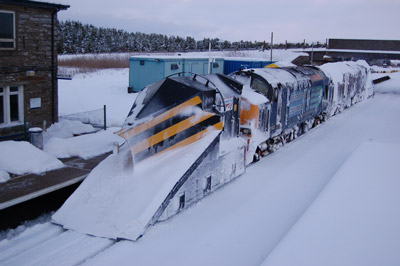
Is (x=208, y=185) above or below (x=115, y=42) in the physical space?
below

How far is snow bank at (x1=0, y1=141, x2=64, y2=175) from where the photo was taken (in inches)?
392

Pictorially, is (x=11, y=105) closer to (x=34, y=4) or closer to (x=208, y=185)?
(x=34, y=4)

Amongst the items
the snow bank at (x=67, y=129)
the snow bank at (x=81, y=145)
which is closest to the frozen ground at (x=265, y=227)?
the snow bank at (x=81, y=145)

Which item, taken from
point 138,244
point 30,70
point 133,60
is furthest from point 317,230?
point 133,60

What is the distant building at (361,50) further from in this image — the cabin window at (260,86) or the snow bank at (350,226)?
the snow bank at (350,226)

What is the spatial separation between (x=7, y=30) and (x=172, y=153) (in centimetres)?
772

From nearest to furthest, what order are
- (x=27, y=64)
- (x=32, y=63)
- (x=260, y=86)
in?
1. (x=260, y=86)
2. (x=27, y=64)
3. (x=32, y=63)

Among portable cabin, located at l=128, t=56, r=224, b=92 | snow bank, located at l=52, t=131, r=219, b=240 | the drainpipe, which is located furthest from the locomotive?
portable cabin, located at l=128, t=56, r=224, b=92

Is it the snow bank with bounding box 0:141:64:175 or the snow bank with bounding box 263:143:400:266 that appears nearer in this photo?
the snow bank with bounding box 263:143:400:266

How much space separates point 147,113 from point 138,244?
10.1 feet

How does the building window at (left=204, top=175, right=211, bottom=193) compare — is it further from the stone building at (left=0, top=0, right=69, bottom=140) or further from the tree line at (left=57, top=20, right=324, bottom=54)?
the tree line at (left=57, top=20, right=324, bottom=54)

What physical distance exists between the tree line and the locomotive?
51.6 meters

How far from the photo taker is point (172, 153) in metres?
9.12

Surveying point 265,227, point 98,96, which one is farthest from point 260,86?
point 98,96
